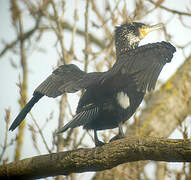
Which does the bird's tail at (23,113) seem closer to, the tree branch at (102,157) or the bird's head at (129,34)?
the tree branch at (102,157)

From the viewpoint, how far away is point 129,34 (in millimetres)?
4996

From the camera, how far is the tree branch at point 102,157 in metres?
2.98

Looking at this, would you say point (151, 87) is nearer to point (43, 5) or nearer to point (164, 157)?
point (164, 157)

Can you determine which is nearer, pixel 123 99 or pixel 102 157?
pixel 102 157

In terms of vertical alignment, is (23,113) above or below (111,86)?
below

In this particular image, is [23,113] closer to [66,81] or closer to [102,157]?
[66,81]

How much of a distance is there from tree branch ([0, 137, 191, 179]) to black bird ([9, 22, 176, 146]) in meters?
0.31

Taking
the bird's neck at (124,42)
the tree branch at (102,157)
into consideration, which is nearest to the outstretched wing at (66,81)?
the tree branch at (102,157)

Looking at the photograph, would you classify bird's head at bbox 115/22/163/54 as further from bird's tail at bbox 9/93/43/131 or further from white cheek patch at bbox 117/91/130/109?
bird's tail at bbox 9/93/43/131

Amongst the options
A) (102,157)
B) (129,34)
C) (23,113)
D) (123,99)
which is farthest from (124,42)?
(102,157)

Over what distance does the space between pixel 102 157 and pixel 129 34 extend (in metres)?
2.16

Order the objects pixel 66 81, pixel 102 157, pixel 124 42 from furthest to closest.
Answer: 1. pixel 124 42
2. pixel 66 81
3. pixel 102 157

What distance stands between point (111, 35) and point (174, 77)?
273cm

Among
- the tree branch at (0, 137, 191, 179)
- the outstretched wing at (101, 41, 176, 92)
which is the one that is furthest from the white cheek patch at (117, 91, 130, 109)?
the tree branch at (0, 137, 191, 179)
